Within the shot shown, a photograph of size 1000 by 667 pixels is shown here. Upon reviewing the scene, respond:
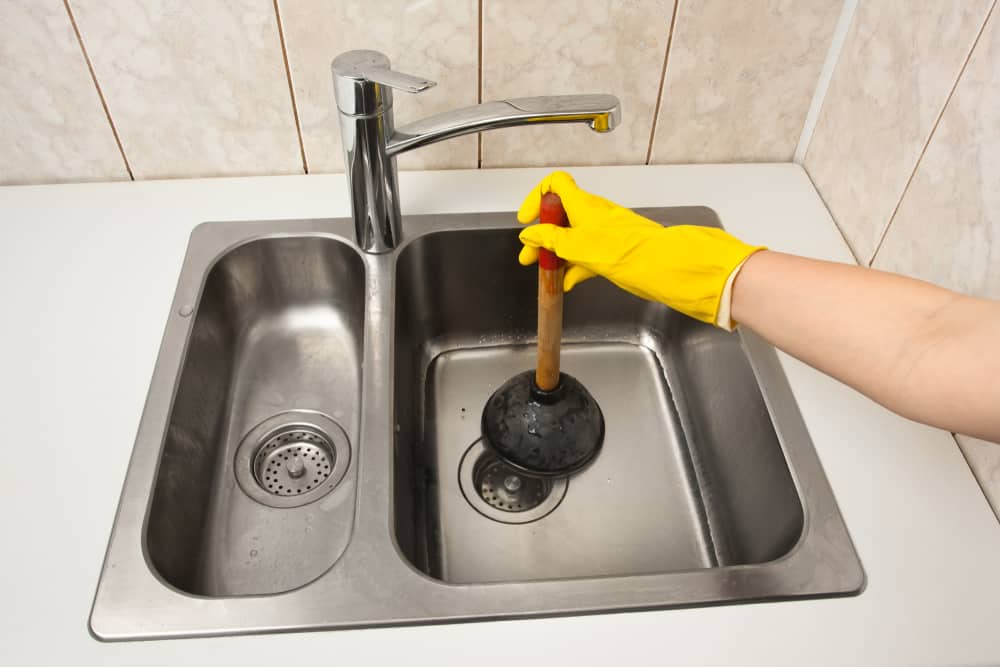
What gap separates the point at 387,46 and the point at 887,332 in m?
0.68

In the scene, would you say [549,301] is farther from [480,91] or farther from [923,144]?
[923,144]

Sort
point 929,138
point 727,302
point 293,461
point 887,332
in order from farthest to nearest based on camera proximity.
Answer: point 293,461
point 929,138
point 727,302
point 887,332

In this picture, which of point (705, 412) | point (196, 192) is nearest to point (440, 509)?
point (705, 412)

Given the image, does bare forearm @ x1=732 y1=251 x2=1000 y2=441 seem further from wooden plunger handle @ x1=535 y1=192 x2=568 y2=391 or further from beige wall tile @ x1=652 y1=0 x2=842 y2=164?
beige wall tile @ x1=652 y1=0 x2=842 y2=164

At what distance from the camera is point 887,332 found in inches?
23.0

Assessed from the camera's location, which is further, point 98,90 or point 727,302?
point 98,90

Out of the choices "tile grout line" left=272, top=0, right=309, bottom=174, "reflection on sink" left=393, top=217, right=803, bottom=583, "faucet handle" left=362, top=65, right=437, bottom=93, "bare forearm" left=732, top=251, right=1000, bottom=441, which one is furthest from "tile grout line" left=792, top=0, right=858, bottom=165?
"tile grout line" left=272, top=0, right=309, bottom=174

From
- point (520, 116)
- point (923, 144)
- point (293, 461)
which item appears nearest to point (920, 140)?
point (923, 144)

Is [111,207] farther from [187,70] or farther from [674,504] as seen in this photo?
[674,504]

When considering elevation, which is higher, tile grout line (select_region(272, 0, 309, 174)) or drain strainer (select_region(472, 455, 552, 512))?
tile grout line (select_region(272, 0, 309, 174))

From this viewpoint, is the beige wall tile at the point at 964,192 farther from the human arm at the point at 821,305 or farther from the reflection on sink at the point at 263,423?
the reflection on sink at the point at 263,423

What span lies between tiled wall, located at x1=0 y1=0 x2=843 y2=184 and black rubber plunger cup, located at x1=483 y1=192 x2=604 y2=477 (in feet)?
1.00

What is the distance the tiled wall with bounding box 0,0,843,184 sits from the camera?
0.90 metres

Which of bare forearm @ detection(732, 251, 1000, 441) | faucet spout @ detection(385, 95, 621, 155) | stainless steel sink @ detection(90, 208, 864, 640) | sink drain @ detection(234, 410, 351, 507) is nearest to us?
bare forearm @ detection(732, 251, 1000, 441)
